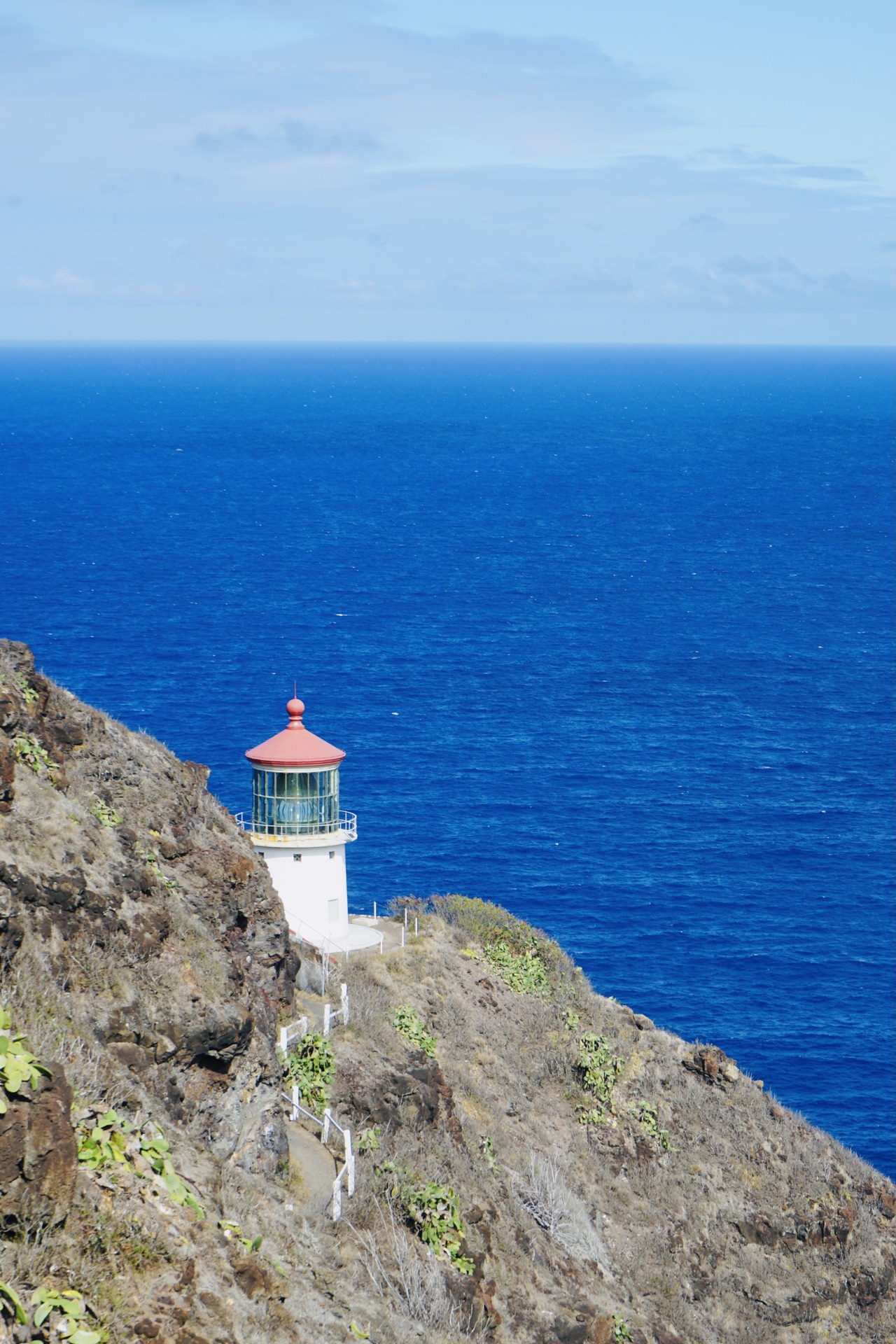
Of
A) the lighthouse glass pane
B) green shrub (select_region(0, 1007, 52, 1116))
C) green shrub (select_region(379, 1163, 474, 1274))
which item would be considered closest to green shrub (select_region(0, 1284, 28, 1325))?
green shrub (select_region(0, 1007, 52, 1116))

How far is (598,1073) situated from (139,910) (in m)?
15.9

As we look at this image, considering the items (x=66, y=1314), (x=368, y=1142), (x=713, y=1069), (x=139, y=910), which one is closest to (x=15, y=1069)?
(x=66, y=1314)

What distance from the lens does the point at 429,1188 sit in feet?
73.0

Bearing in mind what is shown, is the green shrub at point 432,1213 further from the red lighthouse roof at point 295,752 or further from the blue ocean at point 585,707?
the blue ocean at point 585,707

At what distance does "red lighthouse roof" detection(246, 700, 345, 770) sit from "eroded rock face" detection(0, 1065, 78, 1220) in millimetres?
19836

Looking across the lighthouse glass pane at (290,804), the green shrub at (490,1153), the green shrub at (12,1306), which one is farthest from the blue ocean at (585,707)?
the green shrub at (12,1306)

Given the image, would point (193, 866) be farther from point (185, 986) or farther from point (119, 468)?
point (119, 468)

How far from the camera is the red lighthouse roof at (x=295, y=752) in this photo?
33.0 m

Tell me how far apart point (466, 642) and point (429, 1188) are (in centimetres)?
8162

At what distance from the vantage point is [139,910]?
20328 mm

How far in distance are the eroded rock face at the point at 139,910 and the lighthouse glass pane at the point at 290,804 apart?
7.36 m

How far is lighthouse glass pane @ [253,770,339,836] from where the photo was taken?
1314 inches

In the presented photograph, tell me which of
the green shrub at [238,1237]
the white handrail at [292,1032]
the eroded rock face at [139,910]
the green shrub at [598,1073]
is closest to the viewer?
the green shrub at [238,1237]

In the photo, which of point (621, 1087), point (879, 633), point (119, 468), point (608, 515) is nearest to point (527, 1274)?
point (621, 1087)
